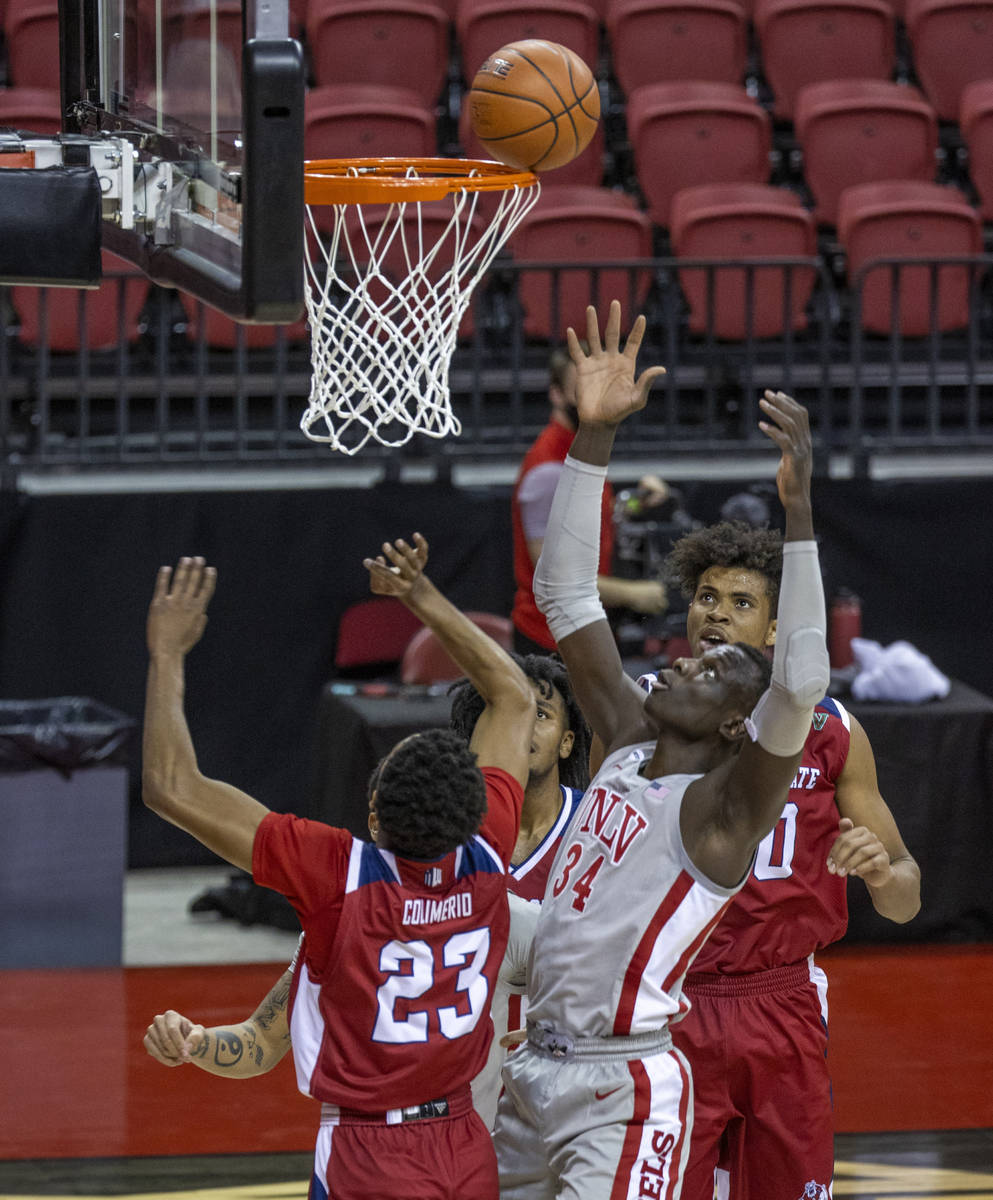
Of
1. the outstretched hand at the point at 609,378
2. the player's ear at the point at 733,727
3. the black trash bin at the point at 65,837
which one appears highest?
the outstretched hand at the point at 609,378

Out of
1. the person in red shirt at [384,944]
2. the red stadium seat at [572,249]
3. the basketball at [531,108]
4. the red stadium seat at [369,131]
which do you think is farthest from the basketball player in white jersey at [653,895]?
the red stadium seat at [369,131]

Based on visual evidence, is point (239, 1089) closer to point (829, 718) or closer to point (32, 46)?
point (829, 718)

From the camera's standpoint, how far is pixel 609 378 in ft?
12.2

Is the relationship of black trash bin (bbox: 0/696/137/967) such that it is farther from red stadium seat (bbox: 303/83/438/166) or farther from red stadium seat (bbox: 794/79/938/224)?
red stadium seat (bbox: 794/79/938/224)

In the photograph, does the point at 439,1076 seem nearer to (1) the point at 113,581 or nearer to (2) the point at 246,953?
(2) the point at 246,953

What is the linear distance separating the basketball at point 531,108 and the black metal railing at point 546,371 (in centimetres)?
321

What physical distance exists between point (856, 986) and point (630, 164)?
18.8ft

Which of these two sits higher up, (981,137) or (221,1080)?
(981,137)

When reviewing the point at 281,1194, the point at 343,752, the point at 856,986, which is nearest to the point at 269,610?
the point at 343,752

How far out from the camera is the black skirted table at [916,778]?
6782 mm

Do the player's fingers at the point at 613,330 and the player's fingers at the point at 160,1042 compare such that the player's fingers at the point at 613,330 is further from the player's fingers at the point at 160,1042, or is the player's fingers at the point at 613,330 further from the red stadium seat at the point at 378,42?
the red stadium seat at the point at 378,42

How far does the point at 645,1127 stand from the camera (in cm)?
332

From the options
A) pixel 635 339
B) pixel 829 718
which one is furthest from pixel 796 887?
pixel 635 339

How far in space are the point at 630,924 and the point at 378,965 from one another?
0.48 m
